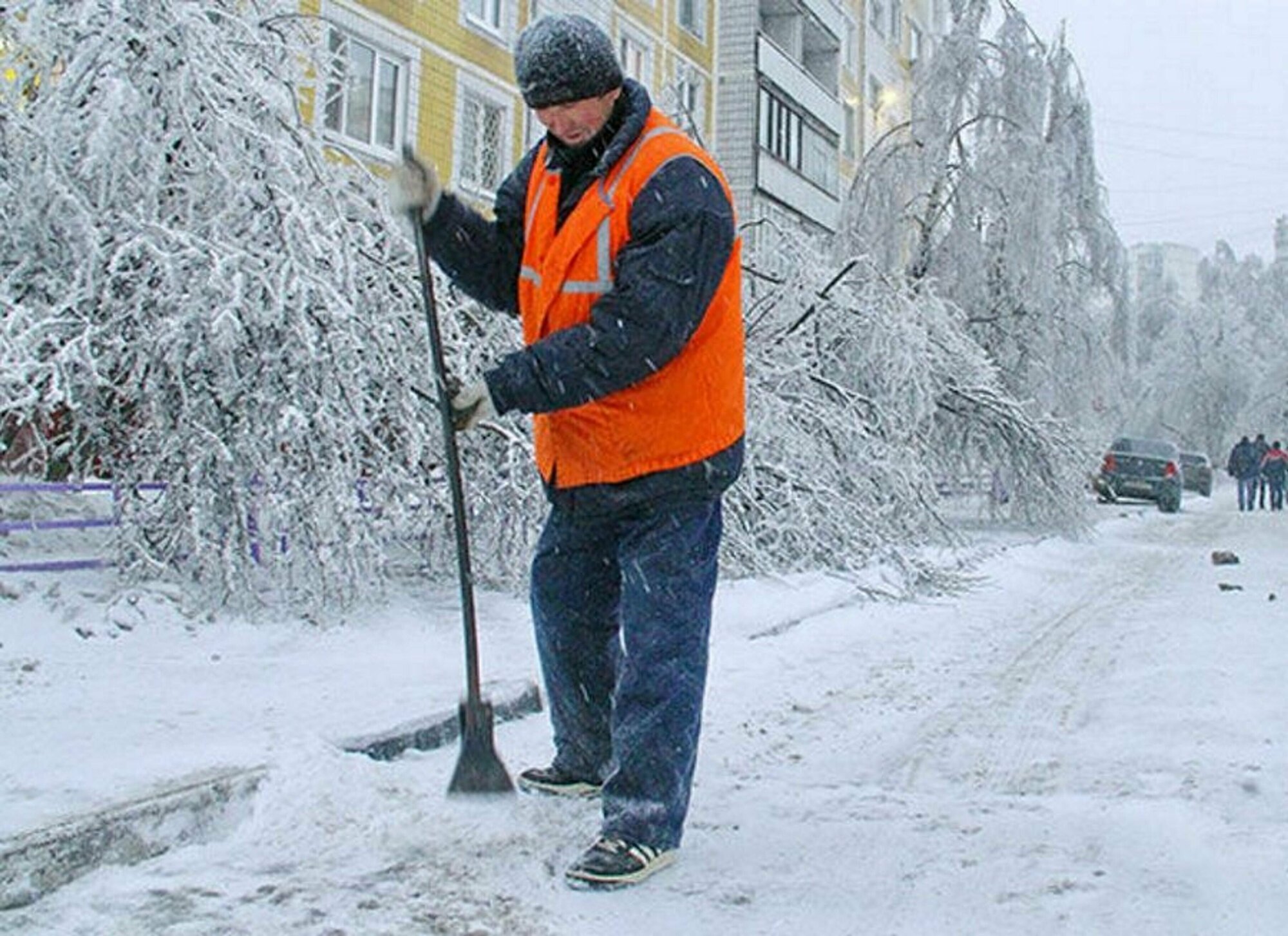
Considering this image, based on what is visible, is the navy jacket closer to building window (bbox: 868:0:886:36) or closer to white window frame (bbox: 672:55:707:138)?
white window frame (bbox: 672:55:707:138)

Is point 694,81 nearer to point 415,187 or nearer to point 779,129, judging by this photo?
point 779,129

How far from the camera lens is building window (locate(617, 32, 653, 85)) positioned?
21377mm

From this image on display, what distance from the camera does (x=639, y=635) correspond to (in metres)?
2.95

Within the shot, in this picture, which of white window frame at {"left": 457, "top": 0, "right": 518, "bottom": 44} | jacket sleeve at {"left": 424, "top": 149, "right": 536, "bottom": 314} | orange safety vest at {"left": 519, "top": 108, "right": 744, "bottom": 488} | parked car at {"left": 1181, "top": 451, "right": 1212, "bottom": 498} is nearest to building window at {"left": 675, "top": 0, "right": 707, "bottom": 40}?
white window frame at {"left": 457, "top": 0, "right": 518, "bottom": 44}

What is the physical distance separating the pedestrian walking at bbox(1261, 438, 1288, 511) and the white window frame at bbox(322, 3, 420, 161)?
22063 millimetres

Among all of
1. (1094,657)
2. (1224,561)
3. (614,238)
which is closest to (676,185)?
(614,238)

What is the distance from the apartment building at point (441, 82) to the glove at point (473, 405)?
1009cm

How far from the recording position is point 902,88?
37.0 meters

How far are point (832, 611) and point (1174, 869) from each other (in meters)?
5.11

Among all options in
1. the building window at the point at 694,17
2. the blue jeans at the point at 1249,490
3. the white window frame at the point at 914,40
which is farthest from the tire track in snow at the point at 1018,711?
the white window frame at the point at 914,40

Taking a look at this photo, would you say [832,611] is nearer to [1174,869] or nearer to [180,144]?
[180,144]

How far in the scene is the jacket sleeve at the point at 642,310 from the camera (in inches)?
109

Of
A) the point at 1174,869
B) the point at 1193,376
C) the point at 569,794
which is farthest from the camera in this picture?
the point at 1193,376

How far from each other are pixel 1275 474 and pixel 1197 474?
32.9 ft
